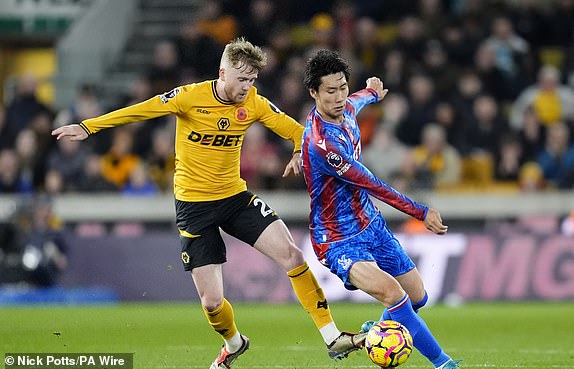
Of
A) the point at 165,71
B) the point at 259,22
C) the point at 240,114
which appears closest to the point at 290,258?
the point at 240,114

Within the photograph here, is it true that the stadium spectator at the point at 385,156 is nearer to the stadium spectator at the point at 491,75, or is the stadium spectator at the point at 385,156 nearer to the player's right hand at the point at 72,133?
the stadium spectator at the point at 491,75

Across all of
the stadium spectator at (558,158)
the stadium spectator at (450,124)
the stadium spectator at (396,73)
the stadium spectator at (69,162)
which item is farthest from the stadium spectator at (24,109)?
the stadium spectator at (558,158)

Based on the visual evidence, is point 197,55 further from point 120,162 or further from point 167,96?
point 167,96

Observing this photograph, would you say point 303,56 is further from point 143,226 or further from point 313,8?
point 143,226

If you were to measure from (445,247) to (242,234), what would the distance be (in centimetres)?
781

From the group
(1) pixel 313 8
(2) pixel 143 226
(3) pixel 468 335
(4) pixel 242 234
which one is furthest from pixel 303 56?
(4) pixel 242 234

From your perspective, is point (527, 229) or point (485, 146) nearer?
point (527, 229)

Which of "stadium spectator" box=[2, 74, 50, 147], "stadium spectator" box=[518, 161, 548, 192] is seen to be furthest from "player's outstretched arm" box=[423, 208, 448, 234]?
"stadium spectator" box=[2, 74, 50, 147]

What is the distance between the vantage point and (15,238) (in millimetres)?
18391

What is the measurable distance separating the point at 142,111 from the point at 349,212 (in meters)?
1.77

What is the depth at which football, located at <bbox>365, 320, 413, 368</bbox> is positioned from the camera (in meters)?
8.42

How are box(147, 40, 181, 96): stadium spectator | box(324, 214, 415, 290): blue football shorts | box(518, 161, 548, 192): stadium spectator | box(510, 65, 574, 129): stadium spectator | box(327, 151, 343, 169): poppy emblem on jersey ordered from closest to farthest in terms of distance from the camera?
box(327, 151, 343, 169): poppy emblem on jersey, box(324, 214, 415, 290): blue football shorts, box(518, 161, 548, 192): stadium spectator, box(510, 65, 574, 129): stadium spectator, box(147, 40, 181, 96): stadium spectator

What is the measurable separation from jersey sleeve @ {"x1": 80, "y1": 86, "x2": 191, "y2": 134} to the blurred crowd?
8.66m

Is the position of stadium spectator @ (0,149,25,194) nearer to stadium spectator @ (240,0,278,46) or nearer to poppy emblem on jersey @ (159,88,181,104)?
stadium spectator @ (240,0,278,46)
